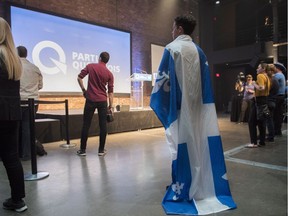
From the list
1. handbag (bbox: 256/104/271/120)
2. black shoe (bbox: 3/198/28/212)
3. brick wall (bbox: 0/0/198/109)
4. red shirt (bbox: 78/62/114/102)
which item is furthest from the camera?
brick wall (bbox: 0/0/198/109)

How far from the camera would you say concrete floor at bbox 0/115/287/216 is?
1.82 metres

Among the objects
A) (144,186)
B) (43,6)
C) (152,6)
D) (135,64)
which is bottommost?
(144,186)

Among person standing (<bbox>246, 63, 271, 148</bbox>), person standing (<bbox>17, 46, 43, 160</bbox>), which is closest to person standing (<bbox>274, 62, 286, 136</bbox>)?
person standing (<bbox>246, 63, 271, 148</bbox>)

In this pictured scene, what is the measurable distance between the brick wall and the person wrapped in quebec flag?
4441 millimetres

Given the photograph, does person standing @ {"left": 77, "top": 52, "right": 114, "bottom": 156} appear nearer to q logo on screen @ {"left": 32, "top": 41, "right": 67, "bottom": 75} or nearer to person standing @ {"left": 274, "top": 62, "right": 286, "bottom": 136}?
q logo on screen @ {"left": 32, "top": 41, "right": 67, "bottom": 75}

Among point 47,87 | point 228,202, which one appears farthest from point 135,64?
point 228,202

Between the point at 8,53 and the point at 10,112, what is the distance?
366 millimetres

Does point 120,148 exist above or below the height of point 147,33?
below

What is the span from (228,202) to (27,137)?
2.45 m

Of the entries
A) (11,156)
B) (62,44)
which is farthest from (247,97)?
(11,156)

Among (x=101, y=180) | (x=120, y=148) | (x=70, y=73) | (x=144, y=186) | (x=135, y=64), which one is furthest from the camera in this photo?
(x=135, y=64)

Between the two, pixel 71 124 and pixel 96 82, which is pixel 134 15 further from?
pixel 96 82

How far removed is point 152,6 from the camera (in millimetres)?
8375

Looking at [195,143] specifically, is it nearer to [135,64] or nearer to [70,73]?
[70,73]
